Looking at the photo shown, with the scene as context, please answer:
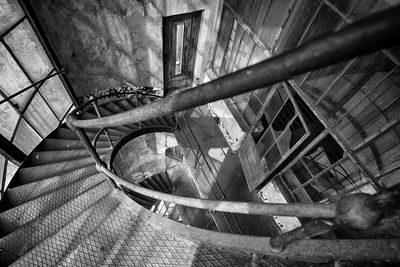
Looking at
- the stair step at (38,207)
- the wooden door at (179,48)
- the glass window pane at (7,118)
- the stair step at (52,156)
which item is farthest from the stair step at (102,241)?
the wooden door at (179,48)

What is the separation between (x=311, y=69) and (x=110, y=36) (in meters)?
6.42

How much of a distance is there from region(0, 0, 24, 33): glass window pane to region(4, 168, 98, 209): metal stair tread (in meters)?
3.40

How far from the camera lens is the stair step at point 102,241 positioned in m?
2.74

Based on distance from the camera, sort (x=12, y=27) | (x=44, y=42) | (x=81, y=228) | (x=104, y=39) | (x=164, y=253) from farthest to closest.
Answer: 1. (x=104, y=39)
2. (x=44, y=42)
3. (x=12, y=27)
4. (x=81, y=228)
5. (x=164, y=253)

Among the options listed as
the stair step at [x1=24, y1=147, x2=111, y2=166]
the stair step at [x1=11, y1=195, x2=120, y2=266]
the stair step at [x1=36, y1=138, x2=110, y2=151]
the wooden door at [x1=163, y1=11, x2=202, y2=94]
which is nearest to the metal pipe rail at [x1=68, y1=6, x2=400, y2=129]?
the stair step at [x1=11, y1=195, x2=120, y2=266]

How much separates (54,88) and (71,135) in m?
1.73

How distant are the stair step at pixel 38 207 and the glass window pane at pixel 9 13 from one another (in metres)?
3.71

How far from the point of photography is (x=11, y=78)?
520 cm

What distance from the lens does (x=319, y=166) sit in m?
5.75

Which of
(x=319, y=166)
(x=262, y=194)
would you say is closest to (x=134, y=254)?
(x=262, y=194)

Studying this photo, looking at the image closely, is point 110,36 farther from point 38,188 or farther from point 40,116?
point 38,188

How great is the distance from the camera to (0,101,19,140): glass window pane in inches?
220

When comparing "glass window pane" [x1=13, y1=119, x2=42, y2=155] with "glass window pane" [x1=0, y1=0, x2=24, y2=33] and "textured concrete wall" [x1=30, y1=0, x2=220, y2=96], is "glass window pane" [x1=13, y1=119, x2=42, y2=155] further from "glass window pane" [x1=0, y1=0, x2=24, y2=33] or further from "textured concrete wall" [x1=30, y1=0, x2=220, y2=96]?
"glass window pane" [x1=0, y1=0, x2=24, y2=33]

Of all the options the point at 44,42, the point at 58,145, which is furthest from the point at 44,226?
the point at 44,42
